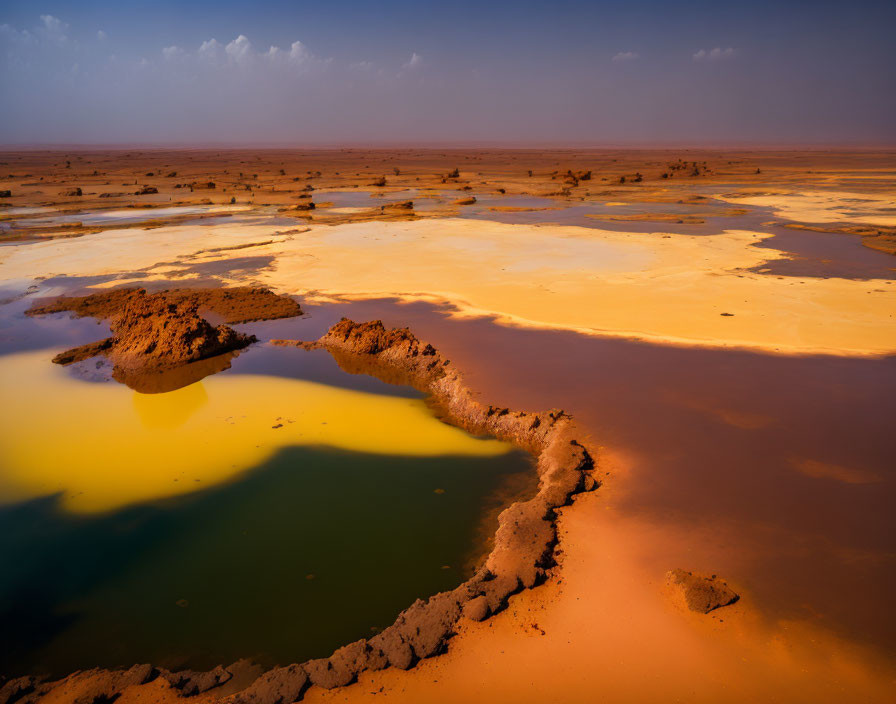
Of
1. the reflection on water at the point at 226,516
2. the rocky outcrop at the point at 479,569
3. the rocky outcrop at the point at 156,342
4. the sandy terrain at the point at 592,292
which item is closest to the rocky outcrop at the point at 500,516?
the rocky outcrop at the point at 479,569

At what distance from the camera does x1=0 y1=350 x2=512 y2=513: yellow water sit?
6.73 m

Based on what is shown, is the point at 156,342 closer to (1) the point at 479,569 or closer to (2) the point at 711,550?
(1) the point at 479,569

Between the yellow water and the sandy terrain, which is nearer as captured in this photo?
the sandy terrain

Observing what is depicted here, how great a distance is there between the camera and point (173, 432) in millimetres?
7926

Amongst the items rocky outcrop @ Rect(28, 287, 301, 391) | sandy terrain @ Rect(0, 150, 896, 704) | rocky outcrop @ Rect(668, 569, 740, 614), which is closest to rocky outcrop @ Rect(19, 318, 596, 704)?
sandy terrain @ Rect(0, 150, 896, 704)

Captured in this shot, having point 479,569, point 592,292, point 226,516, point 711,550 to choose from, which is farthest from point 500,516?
point 592,292

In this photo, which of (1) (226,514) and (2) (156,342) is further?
(2) (156,342)

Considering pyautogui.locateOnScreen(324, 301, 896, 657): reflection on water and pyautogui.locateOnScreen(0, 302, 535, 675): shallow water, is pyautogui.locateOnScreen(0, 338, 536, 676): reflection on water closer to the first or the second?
pyautogui.locateOnScreen(0, 302, 535, 675): shallow water

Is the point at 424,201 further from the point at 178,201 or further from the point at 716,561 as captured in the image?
the point at 716,561

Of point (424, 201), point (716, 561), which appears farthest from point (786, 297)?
point (424, 201)

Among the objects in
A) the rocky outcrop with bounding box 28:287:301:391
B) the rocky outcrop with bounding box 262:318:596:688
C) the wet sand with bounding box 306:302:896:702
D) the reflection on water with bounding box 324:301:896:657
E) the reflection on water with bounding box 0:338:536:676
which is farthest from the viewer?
the rocky outcrop with bounding box 28:287:301:391

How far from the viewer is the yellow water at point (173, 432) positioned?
6734 mm

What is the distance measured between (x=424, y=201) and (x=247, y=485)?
2647 cm

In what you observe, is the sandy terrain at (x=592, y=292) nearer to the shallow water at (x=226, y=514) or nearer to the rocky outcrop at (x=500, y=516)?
the rocky outcrop at (x=500, y=516)
